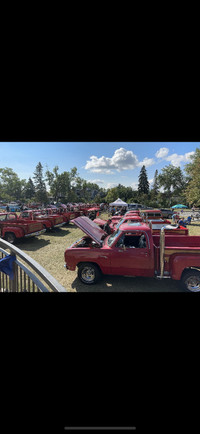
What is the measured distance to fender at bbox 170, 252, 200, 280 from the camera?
3020 millimetres

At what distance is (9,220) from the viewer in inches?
275

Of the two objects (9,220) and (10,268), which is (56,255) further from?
(10,268)

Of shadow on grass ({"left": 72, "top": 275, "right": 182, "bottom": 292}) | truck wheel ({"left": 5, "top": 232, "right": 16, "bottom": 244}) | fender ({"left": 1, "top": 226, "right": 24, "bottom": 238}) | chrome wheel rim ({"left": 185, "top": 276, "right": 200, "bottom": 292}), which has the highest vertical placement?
fender ({"left": 1, "top": 226, "right": 24, "bottom": 238})

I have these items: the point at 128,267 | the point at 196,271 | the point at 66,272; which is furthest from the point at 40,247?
the point at 196,271

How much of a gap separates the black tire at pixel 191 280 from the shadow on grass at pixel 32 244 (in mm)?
4927

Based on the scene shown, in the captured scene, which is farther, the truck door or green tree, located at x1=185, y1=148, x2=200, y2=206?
green tree, located at x1=185, y1=148, x2=200, y2=206

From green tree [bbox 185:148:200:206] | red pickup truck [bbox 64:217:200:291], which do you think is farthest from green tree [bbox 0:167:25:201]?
green tree [bbox 185:148:200:206]

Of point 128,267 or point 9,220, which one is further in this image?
point 9,220

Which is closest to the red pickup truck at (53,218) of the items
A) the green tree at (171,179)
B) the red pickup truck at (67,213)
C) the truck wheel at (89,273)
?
the red pickup truck at (67,213)

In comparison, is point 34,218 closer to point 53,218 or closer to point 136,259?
point 53,218

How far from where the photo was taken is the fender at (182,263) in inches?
119

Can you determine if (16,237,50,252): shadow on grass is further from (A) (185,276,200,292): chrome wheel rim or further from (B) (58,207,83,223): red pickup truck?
(A) (185,276,200,292): chrome wheel rim

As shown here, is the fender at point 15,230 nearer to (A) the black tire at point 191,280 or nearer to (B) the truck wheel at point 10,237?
(B) the truck wheel at point 10,237
